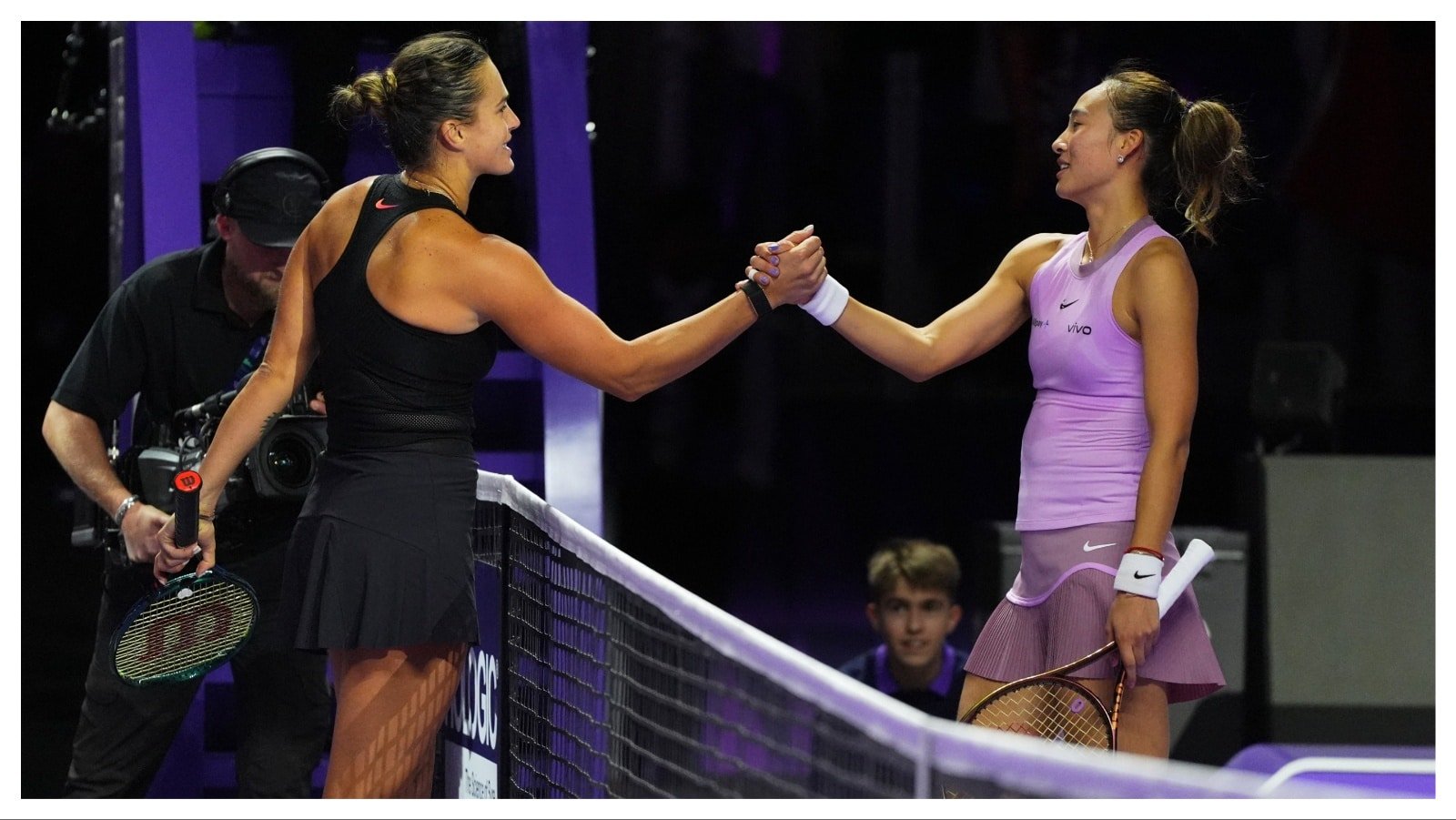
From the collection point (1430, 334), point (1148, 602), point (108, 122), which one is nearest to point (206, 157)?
point (108, 122)

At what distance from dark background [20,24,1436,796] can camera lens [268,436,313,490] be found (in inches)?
211

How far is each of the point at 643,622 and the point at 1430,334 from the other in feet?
44.8

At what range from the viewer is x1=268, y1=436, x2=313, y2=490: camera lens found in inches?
141

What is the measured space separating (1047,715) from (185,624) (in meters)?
1.48

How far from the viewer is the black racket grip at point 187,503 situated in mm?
3021

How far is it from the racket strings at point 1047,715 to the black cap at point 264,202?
1715mm

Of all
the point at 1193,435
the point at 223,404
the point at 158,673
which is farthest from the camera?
the point at 1193,435

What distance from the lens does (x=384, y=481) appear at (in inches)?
114

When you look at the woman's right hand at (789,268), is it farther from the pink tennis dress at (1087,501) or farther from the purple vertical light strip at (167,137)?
the purple vertical light strip at (167,137)

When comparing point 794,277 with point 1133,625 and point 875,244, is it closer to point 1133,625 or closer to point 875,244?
point 1133,625

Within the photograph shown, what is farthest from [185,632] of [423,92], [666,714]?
[423,92]

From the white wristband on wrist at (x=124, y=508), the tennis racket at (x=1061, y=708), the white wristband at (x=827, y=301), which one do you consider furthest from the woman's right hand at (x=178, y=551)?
the tennis racket at (x=1061, y=708)

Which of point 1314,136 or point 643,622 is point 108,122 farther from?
point 1314,136

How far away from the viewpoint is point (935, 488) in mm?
11992
